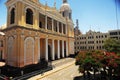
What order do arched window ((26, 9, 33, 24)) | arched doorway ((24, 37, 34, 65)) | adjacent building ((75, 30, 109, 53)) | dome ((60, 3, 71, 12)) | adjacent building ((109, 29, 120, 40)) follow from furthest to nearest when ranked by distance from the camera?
adjacent building ((75, 30, 109, 53))
adjacent building ((109, 29, 120, 40))
dome ((60, 3, 71, 12))
arched window ((26, 9, 33, 24))
arched doorway ((24, 37, 34, 65))


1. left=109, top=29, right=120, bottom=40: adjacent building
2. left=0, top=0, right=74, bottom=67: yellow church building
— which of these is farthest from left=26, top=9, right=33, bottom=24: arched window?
left=109, top=29, right=120, bottom=40: adjacent building

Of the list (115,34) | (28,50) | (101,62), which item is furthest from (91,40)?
(101,62)

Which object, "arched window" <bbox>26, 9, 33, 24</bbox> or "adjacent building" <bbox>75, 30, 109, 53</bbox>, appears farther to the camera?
"adjacent building" <bbox>75, 30, 109, 53</bbox>

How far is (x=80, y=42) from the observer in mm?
66688

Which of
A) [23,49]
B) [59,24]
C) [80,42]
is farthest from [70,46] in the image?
[23,49]

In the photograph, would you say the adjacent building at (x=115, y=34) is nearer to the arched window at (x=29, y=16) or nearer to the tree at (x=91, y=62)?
the arched window at (x=29, y=16)

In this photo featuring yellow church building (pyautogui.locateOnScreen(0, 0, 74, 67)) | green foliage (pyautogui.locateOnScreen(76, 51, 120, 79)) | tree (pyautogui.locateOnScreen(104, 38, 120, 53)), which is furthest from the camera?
yellow church building (pyautogui.locateOnScreen(0, 0, 74, 67))

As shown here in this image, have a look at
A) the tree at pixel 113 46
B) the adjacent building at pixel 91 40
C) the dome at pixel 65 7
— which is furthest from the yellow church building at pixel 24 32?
the adjacent building at pixel 91 40

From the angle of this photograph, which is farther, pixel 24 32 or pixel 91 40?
pixel 91 40

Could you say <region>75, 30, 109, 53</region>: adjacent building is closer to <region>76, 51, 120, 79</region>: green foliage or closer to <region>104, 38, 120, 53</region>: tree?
<region>104, 38, 120, 53</region>: tree

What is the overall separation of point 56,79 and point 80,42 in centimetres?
4706

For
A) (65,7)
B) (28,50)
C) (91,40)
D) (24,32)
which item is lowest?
(28,50)

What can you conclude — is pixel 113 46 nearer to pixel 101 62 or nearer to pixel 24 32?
pixel 101 62

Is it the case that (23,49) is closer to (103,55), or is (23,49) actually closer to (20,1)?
(20,1)
